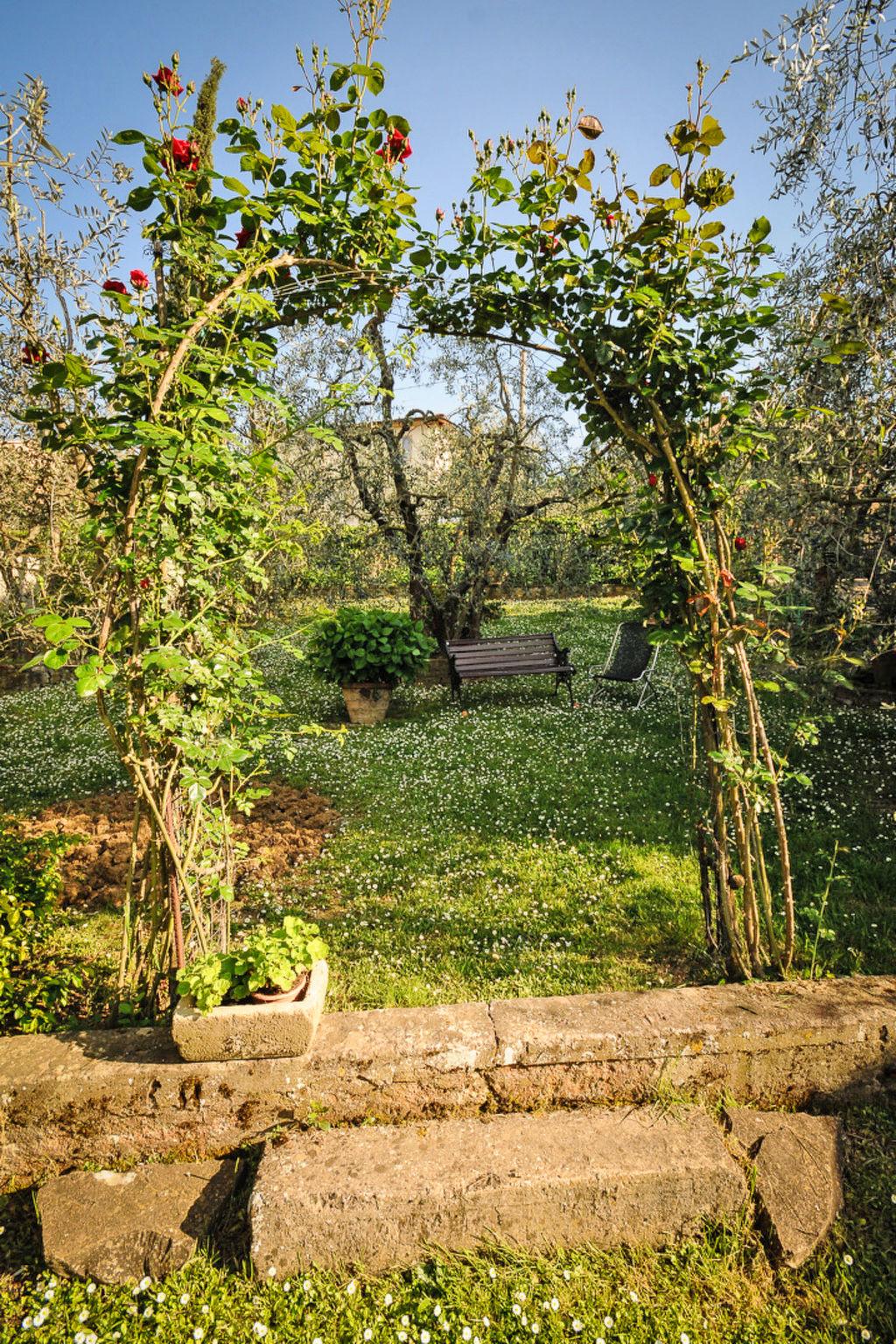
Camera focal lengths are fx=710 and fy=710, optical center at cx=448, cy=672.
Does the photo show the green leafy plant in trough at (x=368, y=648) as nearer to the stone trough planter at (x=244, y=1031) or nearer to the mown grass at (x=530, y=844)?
the mown grass at (x=530, y=844)

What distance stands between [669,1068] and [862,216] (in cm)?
468

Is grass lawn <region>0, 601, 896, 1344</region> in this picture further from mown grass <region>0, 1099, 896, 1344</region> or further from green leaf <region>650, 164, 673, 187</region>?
green leaf <region>650, 164, 673, 187</region>

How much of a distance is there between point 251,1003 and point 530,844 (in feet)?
9.09

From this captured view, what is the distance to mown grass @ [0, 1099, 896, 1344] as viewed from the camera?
1858 mm

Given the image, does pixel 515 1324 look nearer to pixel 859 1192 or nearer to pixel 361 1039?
pixel 361 1039

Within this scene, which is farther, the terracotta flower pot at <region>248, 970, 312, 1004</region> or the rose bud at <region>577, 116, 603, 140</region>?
the rose bud at <region>577, 116, 603, 140</region>

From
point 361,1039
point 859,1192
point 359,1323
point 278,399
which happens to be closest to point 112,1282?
point 359,1323

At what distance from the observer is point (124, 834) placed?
16.9ft

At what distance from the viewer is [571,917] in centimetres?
387

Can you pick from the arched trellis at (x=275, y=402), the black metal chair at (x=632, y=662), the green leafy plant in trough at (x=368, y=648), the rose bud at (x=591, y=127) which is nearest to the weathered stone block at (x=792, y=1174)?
the arched trellis at (x=275, y=402)

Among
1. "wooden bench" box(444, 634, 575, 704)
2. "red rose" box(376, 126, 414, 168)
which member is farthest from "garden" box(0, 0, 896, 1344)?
"wooden bench" box(444, 634, 575, 704)

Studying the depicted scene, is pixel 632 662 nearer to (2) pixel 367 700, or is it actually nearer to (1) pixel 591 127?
(2) pixel 367 700

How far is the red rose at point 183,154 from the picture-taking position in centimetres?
226

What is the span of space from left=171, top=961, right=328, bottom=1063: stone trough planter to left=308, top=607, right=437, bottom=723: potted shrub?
19.1 feet
